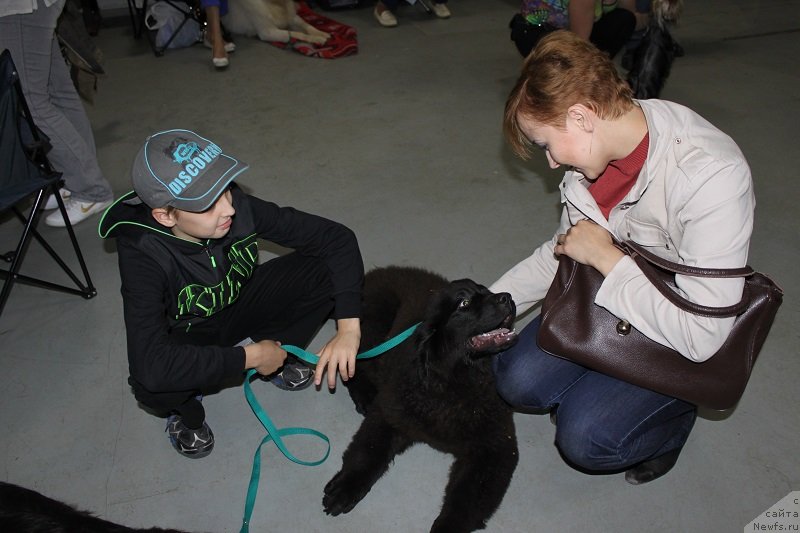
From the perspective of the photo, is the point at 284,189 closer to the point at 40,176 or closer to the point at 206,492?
the point at 40,176

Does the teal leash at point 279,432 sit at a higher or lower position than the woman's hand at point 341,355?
lower

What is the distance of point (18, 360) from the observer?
7.98 feet

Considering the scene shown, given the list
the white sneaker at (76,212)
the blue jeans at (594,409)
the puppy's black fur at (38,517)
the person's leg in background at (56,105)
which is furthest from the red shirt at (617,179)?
the white sneaker at (76,212)

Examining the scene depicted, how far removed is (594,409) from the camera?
1786mm

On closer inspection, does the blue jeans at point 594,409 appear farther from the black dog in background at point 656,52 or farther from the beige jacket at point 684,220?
the black dog in background at point 656,52

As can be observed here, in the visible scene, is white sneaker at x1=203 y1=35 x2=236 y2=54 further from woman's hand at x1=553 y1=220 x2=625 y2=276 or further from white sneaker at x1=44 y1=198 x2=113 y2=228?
woman's hand at x1=553 y1=220 x2=625 y2=276

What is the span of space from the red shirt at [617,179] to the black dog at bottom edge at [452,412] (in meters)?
0.39

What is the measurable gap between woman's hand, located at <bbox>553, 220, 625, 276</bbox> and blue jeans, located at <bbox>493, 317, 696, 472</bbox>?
43 centimetres

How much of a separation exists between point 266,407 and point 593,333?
4.01 feet

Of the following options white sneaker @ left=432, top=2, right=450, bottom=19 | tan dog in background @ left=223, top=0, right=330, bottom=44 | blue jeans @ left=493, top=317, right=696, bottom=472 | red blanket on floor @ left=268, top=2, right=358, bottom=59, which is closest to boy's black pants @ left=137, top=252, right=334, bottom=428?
blue jeans @ left=493, top=317, right=696, bottom=472

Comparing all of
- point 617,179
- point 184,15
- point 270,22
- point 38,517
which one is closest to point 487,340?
point 617,179

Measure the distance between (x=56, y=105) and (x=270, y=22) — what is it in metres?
2.71

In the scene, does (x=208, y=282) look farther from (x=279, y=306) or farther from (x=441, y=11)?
(x=441, y=11)

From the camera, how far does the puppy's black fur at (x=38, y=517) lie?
1.21 metres
